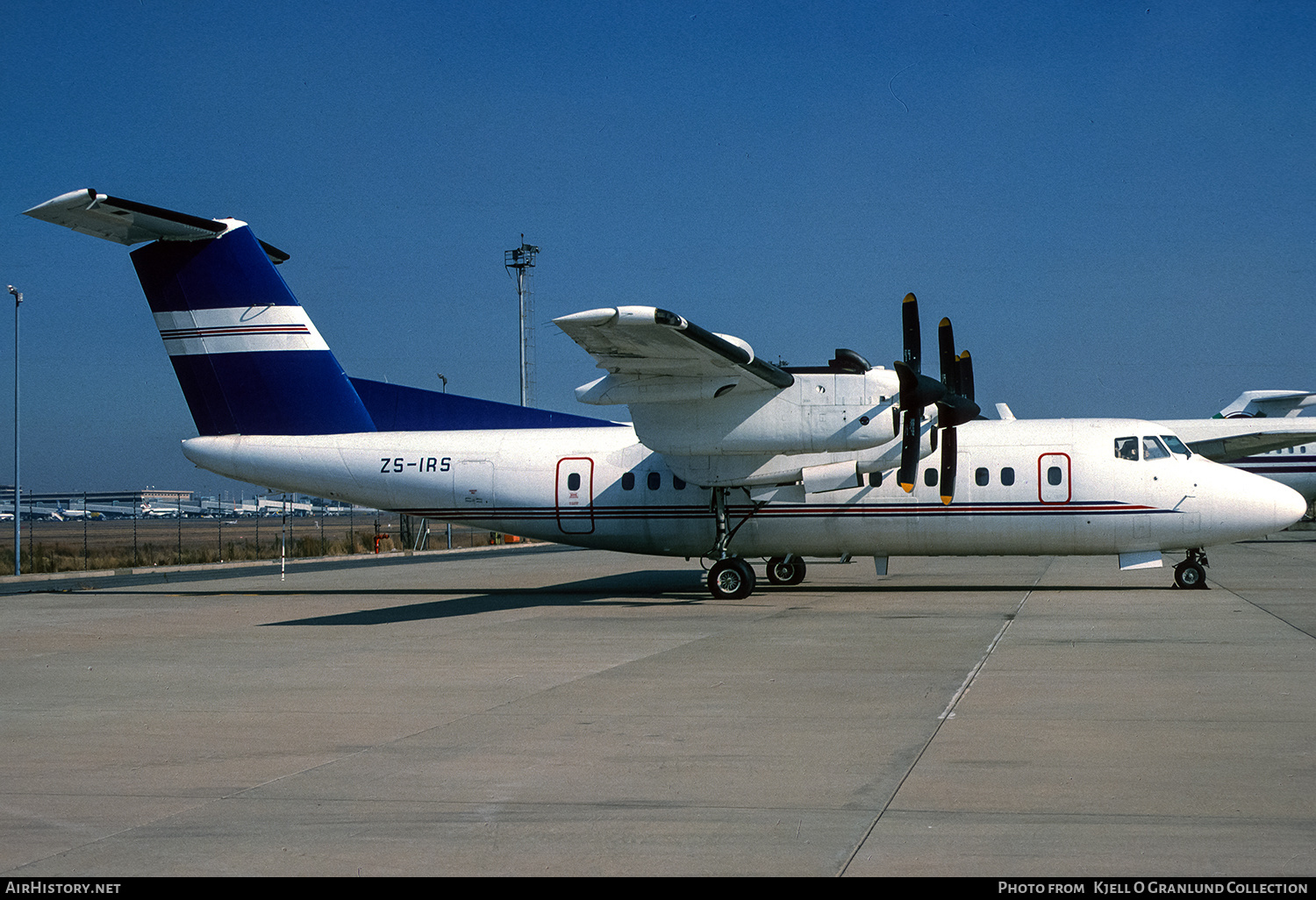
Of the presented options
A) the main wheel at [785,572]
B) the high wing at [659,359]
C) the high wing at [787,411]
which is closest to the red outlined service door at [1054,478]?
the high wing at [787,411]

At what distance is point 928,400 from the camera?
17.6m

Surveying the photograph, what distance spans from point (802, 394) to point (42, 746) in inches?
490

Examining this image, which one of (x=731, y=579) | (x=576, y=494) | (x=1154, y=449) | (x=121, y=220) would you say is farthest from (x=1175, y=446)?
(x=121, y=220)

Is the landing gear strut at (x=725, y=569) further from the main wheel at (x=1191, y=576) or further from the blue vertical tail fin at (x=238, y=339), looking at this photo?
the main wheel at (x=1191, y=576)

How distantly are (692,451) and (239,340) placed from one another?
871 cm

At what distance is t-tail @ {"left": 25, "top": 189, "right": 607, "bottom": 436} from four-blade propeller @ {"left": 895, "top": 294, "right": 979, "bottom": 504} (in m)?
9.93

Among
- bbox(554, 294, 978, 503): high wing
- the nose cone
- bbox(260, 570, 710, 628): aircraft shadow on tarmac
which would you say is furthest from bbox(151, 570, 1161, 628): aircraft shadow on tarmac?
bbox(554, 294, 978, 503): high wing

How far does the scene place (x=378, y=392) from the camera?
68.7 ft

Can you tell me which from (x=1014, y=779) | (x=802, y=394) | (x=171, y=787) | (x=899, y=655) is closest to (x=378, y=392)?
(x=802, y=394)

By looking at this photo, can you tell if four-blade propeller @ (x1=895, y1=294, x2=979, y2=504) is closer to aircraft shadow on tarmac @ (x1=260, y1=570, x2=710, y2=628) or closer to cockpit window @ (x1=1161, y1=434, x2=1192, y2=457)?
cockpit window @ (x1=1161, y1=434, x2=1192, y2=457)

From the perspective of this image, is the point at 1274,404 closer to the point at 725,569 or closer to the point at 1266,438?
the point at 1266,438

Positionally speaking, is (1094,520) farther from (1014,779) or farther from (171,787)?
(171,787)

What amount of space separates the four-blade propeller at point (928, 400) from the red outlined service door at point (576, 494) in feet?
18.7

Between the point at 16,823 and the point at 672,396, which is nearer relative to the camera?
the point at 16,823
